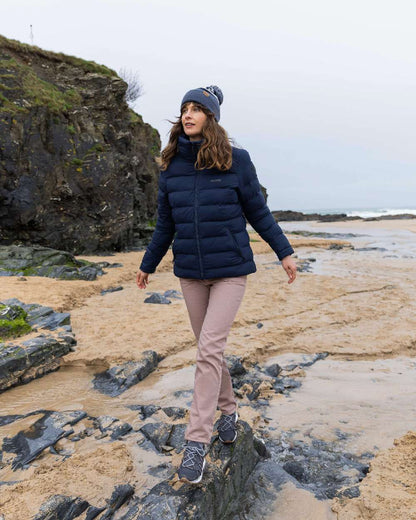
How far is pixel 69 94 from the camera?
18141mm

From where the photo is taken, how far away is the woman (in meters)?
2.63

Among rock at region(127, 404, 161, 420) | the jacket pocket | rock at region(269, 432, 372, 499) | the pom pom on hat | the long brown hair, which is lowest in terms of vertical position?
rock at region(269, 432, 372, 499)

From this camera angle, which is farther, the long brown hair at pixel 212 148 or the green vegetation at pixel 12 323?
the green vegetation at pixel 12 323

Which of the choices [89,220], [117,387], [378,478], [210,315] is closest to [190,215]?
[210,315]

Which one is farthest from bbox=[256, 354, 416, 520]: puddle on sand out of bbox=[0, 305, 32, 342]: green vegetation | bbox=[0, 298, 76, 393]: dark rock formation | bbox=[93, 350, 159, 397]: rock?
bbox=[0, 305, 32, 342]: green vegetation

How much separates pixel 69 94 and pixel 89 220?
19.9 feet

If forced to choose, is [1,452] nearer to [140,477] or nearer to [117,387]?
[140,477]

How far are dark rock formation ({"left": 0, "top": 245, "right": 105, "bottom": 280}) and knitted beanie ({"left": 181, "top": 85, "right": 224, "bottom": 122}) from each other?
9215 millimetres

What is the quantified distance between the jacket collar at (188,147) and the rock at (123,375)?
10.1ft

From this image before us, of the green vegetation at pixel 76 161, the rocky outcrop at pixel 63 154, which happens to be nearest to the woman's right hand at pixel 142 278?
Answer: the rocky outcrop at pixel 63 154

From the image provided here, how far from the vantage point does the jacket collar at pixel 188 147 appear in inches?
112

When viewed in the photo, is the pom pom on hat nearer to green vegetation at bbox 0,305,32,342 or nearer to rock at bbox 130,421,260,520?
rock at bbox 130,421,260,520

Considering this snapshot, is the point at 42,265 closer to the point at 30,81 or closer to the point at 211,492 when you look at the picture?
the point at 30,81

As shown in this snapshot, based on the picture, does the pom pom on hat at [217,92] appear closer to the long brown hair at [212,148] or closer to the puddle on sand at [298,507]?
the long brown hair at [212,148]
